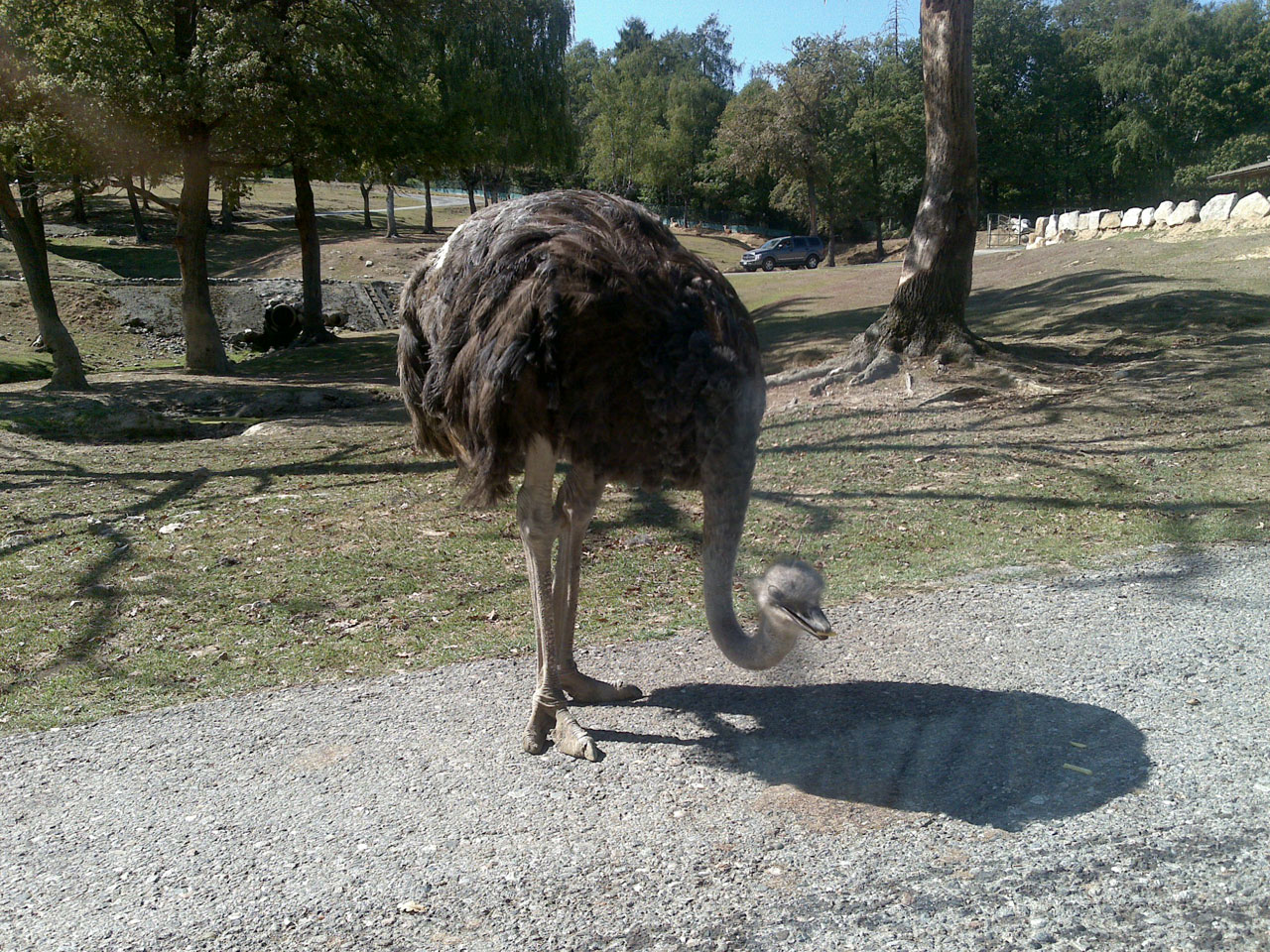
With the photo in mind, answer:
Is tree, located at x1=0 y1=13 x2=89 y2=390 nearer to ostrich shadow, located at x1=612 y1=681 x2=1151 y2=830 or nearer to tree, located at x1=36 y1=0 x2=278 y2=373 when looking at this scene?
tree, located at x1=36 y1=0 x2=278 y2=373

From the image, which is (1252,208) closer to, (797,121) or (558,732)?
(558,732)

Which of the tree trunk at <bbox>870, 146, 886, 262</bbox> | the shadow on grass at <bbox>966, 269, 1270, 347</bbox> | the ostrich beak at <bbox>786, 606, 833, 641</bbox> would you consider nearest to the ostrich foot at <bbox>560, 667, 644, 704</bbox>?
the ostrich beak at <bbox>786, 606, 833, 641</bbox>

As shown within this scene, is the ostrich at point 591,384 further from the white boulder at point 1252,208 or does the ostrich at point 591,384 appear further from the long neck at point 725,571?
the white boulder at point 1252,208

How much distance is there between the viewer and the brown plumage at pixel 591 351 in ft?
12.9

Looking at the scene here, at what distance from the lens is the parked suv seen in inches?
1783

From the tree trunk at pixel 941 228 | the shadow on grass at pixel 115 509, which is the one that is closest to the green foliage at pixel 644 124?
the tree trunk at pixel 941 228

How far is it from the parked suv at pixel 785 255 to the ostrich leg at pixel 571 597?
1643 inches

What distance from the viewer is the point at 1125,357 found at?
11703 mm

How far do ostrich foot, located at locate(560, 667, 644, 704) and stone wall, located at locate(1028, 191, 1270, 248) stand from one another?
77.4 ft

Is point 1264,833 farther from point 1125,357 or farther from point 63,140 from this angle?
point 63,140

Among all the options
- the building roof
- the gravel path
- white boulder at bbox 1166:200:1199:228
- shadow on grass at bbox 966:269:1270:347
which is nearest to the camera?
the gravel path

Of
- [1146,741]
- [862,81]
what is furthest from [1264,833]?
[862,81]

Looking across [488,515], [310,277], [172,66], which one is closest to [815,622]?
[488,515]

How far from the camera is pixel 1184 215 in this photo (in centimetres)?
2667
